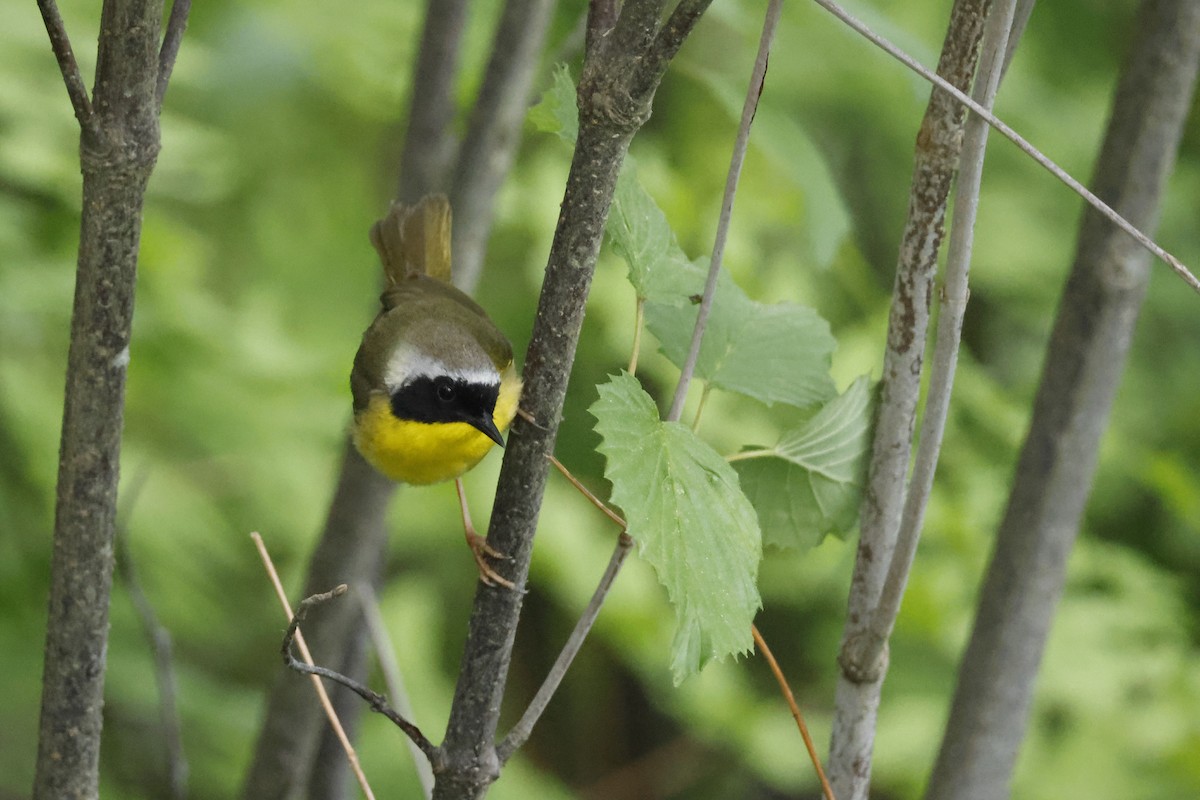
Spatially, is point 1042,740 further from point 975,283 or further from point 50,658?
point 50,658

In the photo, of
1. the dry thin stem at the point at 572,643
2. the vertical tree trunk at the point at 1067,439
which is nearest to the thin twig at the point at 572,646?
the dry thin stem at the point at 572,643

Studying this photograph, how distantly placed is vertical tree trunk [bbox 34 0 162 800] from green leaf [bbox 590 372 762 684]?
46 cm

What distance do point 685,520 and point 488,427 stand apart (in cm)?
103

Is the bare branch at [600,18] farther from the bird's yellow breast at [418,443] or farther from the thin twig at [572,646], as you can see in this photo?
the bird's yellow breast at [418,443]

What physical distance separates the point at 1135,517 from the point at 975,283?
869 millimetres

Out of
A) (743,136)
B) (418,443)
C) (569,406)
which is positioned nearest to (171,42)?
(743,136)

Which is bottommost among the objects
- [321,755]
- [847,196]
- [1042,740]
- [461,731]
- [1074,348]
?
[321,755]

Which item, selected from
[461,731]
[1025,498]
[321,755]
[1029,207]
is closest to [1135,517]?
[1029,207]

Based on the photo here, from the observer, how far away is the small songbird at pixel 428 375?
1996 millimetres

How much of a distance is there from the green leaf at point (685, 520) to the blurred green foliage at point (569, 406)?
4.47 ft

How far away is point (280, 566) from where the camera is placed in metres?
3.54

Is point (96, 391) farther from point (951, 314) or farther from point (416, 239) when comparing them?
point (416, 239)

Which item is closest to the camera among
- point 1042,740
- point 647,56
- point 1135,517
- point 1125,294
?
point 647,56

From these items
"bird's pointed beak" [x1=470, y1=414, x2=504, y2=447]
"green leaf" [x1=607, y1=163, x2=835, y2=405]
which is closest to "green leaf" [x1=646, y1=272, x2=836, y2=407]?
"green leaf" [x1=607, y1=163, x2=835, y2=405]
